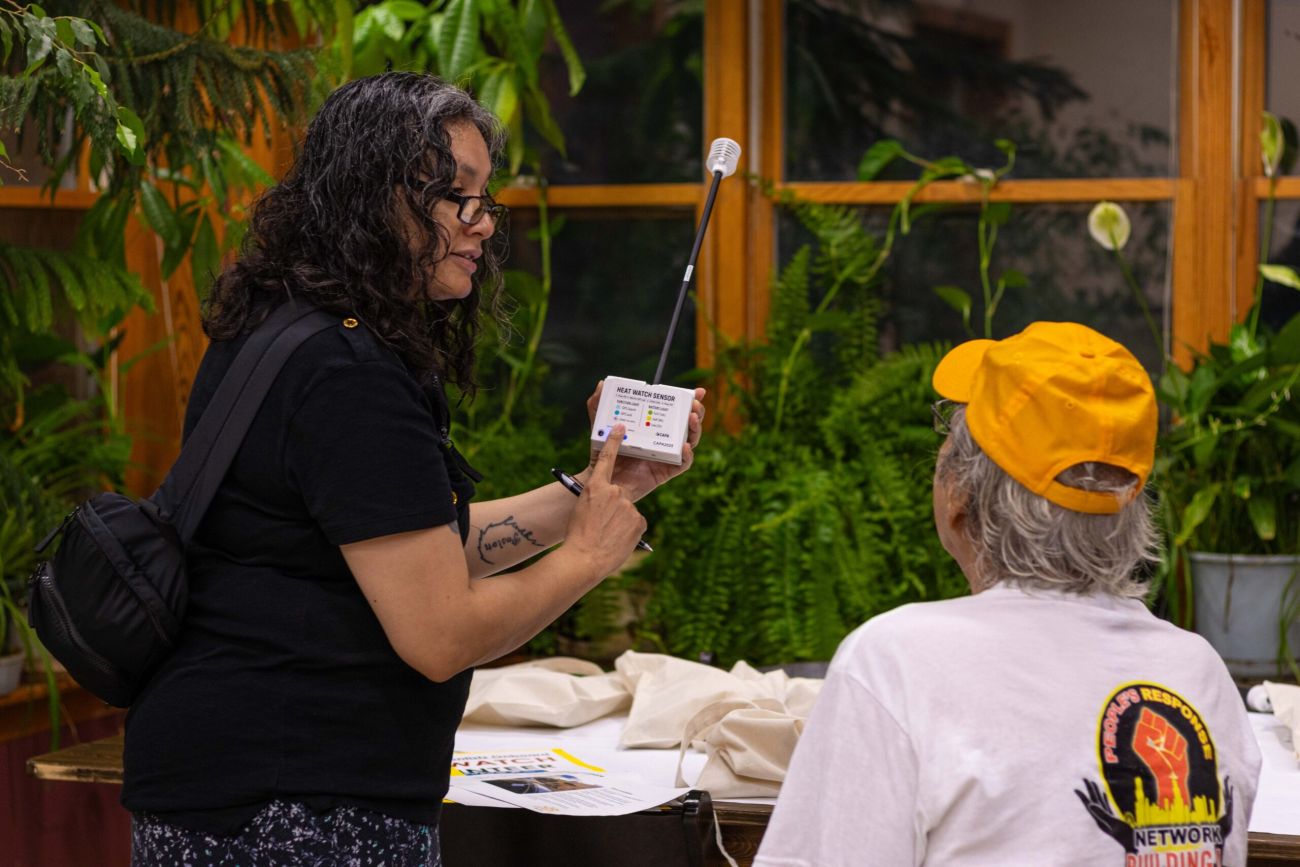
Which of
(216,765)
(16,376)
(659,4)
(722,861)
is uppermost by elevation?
(659,4)

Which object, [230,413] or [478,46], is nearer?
[230,413]

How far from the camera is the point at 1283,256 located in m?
3.26

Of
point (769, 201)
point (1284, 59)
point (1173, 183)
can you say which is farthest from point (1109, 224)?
point (769, 201)

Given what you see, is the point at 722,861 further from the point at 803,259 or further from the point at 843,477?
the point at 803,259

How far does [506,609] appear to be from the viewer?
1372mm

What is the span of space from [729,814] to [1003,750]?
2.40 ft

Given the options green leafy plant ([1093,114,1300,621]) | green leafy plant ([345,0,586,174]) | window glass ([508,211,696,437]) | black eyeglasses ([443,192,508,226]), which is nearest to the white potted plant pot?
green leafy plant ([1093,114,1300,621])

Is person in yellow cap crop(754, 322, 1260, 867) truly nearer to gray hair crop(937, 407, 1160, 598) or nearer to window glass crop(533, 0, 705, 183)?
gray hair crop(937, 407, 1160, 598)

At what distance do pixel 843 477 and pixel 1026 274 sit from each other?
69cm

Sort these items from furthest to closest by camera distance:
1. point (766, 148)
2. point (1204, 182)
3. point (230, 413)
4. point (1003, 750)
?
1. point (766, 148)
2. point (1204, 182)
3. point (230, 413)
4. point (1003, 750)

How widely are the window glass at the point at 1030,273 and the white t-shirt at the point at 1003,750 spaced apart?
7.36ft

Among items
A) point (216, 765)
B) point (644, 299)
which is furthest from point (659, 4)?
point (216, 765)

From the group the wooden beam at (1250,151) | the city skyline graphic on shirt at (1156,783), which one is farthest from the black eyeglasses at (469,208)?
the wooden beam at (1250,151)

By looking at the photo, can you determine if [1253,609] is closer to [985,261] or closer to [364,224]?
[985,261]
